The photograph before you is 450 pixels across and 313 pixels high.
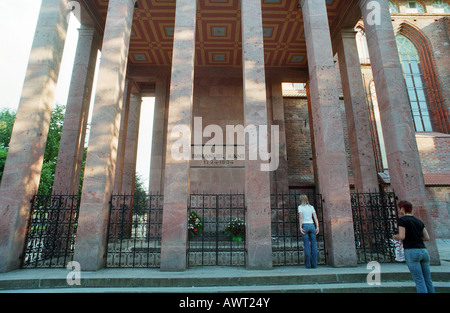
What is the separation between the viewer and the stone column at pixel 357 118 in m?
Result: 9.59

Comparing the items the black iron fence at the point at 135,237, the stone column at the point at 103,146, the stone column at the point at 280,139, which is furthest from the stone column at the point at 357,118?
the stone column at the point at 103,146

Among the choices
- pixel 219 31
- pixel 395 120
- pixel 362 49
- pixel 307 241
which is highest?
pixel 362 49

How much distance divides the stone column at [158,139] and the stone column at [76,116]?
362 centimetres

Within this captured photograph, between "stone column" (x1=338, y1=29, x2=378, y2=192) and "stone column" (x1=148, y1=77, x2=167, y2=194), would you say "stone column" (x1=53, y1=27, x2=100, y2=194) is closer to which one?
"stone column" (x1=148, y1=77, x2=167, y2=194)

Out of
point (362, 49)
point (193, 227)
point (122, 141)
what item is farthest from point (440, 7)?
point (122, 141)

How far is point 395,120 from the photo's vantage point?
7.44 m

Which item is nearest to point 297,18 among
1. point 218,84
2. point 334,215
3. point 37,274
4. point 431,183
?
point 218,84

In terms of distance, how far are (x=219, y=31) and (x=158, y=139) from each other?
6.74 meters

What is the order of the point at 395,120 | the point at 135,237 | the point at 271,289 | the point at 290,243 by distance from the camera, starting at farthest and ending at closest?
the point at 290,243 < the point at 395,120 < the point at 135,237 < the point at 271,289

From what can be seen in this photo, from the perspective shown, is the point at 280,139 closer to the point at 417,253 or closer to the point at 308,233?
the point at 308,233

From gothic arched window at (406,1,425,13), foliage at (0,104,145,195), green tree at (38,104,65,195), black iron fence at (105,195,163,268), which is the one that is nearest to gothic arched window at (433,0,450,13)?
gothic arched window at (406,1,425,13)

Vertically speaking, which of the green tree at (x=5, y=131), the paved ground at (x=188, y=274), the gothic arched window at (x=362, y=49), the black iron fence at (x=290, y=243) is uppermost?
the gothic arched window at (x=362, y=49)

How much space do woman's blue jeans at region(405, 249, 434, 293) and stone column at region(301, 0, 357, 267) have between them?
95.0 inches

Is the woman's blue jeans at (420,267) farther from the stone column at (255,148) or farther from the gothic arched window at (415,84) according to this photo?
the gothic arched window at (415,84)
